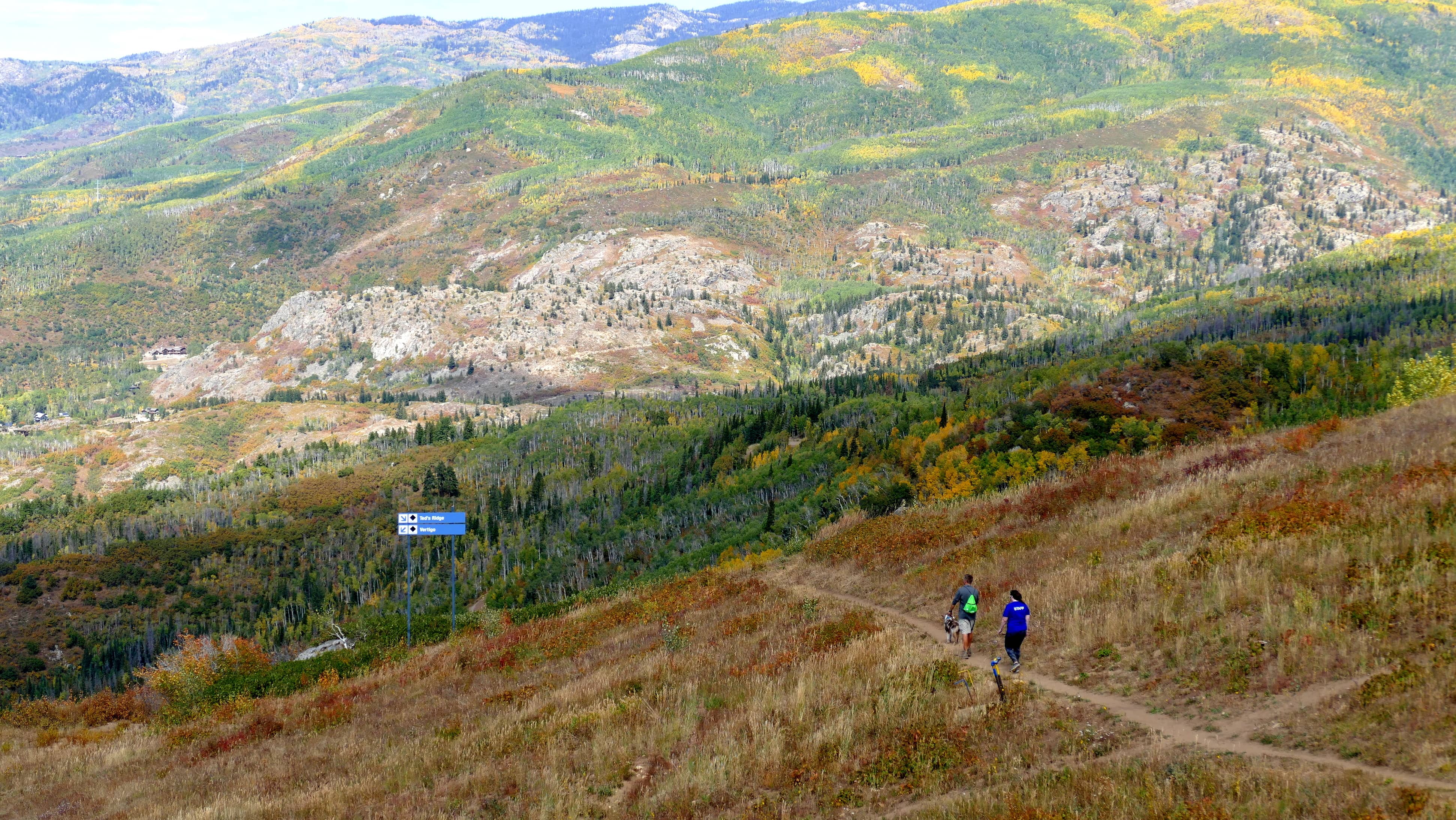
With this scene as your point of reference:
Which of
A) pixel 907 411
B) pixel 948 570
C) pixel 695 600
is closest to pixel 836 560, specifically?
pixel 695 600

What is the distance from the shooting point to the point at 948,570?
114ft

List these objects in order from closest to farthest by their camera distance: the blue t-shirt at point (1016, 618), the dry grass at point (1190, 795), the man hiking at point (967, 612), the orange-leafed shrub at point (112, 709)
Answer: the dry grass at point (1190, 795) < the blue t-shirt at point (1016, 618) < the man hiking at point (967, 612) < the orange-leafed shrub at point (112, 709)

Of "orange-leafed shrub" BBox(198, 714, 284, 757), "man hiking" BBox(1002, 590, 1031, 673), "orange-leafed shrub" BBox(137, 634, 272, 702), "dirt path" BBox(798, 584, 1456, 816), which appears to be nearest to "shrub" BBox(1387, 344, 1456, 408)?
"man hiking" BBox(1002, 590, 1031, 673)

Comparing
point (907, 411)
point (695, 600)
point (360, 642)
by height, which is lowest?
point (907, 411)

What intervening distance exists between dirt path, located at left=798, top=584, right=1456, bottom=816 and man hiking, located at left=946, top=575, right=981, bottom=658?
300 centimetres

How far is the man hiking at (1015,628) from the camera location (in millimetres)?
21734

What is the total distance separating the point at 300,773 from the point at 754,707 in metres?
14.2

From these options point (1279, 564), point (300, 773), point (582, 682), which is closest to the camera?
point (1279, 564)

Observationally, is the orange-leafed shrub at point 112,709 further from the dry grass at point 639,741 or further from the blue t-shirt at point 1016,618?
the blue t-shirt at point 1016,618

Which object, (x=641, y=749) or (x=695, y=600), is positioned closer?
(x=641, y=749)

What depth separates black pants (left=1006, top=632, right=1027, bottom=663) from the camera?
71.5 ft

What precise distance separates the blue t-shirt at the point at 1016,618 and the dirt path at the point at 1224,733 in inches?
44.5

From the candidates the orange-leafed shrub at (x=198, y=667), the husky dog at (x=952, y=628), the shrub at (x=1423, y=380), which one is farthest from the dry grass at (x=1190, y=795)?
the shrub at (x=1423, y=380)

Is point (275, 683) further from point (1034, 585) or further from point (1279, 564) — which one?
point (1279, 564)
